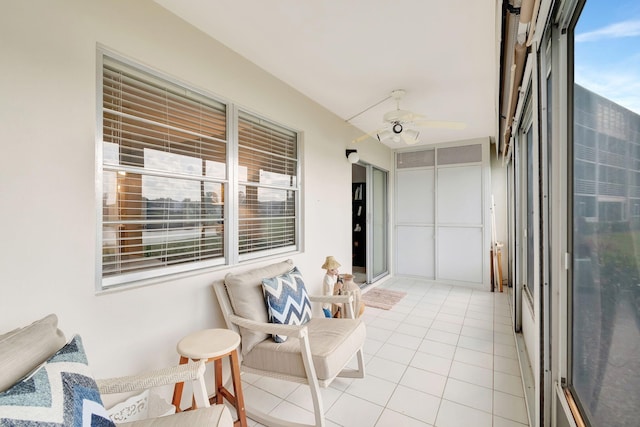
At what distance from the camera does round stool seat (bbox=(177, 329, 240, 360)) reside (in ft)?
5.03

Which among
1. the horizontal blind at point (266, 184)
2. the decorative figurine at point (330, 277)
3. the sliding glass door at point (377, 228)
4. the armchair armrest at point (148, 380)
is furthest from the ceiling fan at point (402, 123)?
the armchair armrest at point (148, 380)

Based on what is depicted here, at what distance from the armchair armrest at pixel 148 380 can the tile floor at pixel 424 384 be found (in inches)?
32.8

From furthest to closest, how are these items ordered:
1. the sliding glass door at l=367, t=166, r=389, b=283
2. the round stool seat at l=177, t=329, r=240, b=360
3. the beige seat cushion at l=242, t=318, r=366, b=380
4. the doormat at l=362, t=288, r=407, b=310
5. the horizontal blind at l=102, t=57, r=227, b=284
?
the sliding glass door at l=367, t=166, r=389, b=283
the doormat at l=362, t=288, r=407, b=310
the beige seat cushion at l=242, t=318, r=366, b=380
the horizontal blind at l=102, t=57, r=227, b=284
the round stool seat at l=177, t=329, r=240, b=360

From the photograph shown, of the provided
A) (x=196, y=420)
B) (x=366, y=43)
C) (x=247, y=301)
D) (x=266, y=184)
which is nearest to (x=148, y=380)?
(x=196, y=420)

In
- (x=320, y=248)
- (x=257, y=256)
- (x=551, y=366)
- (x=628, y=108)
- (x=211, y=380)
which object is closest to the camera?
(x=628, y=108)

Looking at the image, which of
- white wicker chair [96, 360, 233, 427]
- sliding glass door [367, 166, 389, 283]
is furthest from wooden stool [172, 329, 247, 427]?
sliding glass door [367, 166, 389, 283]

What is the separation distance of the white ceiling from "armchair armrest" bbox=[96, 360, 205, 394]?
2068 mm

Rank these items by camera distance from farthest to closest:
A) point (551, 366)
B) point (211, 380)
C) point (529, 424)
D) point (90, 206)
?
point (211, 380)
point (529, 424)
point (90, 206)
point (551, 366)

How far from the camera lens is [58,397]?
89 cm

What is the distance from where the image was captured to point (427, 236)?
530cm

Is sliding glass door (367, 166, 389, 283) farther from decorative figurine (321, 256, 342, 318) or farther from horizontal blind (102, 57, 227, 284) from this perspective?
horizontal blind (102, 57, 227, 284)

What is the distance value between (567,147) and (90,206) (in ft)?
7.47

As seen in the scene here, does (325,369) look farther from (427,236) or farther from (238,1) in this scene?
(427,236)

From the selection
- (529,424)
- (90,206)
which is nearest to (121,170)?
(90,206)
